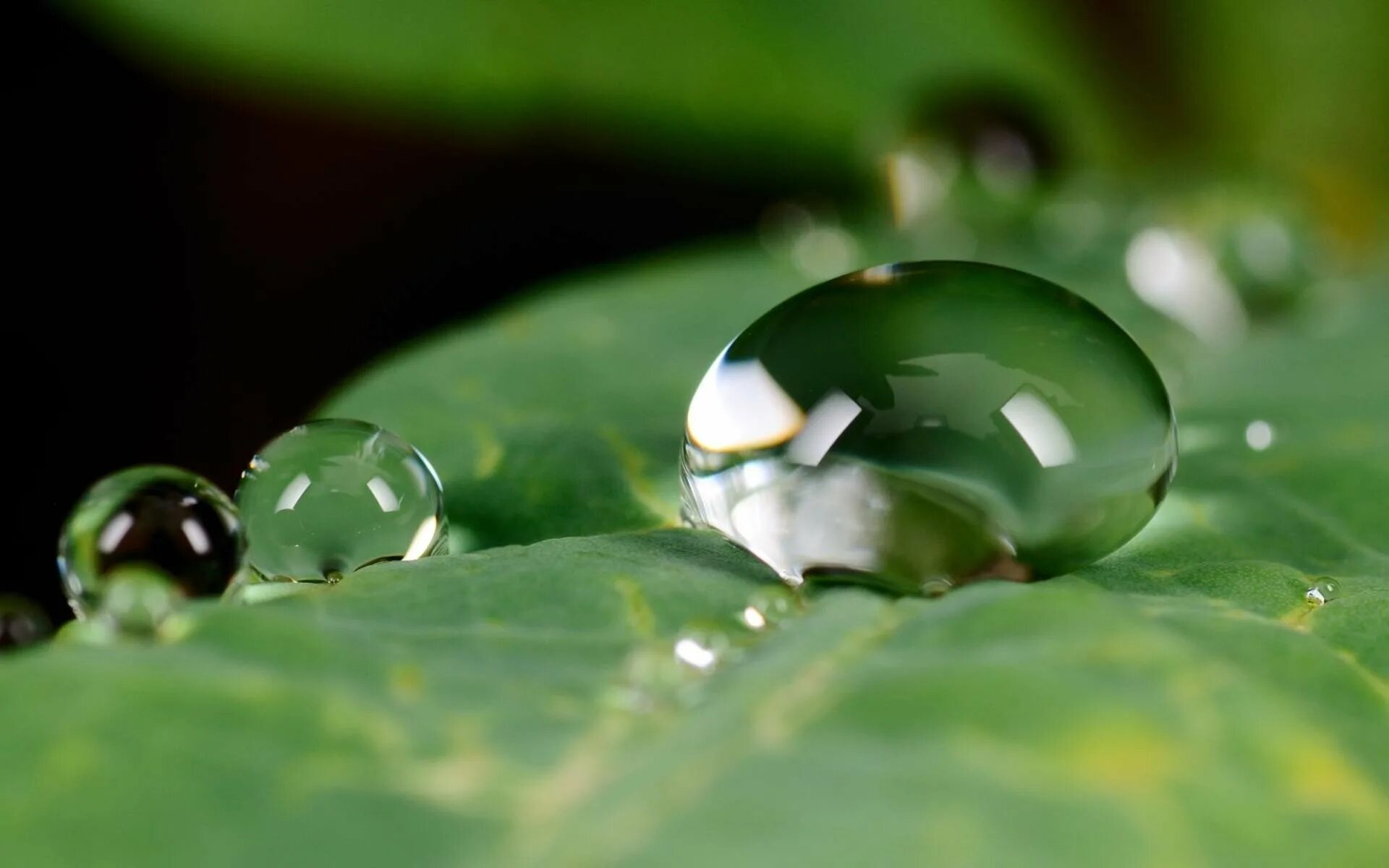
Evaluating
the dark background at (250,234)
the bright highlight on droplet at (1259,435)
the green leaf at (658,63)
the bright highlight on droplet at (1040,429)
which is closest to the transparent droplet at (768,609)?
the bright highlight on droplet at (1040,429)

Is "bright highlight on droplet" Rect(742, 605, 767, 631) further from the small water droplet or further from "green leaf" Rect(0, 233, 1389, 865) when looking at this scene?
the small water droplet

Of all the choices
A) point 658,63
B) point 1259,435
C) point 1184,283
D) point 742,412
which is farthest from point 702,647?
point 658,63

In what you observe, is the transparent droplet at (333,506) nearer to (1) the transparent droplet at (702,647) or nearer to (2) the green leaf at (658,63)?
(1) the transparent droplet at (702,647)

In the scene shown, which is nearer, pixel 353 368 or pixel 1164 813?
pixel 1164 813

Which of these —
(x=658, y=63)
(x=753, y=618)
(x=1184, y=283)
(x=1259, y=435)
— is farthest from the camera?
(x=658, y=63)

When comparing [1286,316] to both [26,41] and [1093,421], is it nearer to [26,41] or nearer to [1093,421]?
[1093,421]

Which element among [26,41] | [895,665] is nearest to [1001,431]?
[895,665]

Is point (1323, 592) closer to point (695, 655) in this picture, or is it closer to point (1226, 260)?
point (695, 655)
